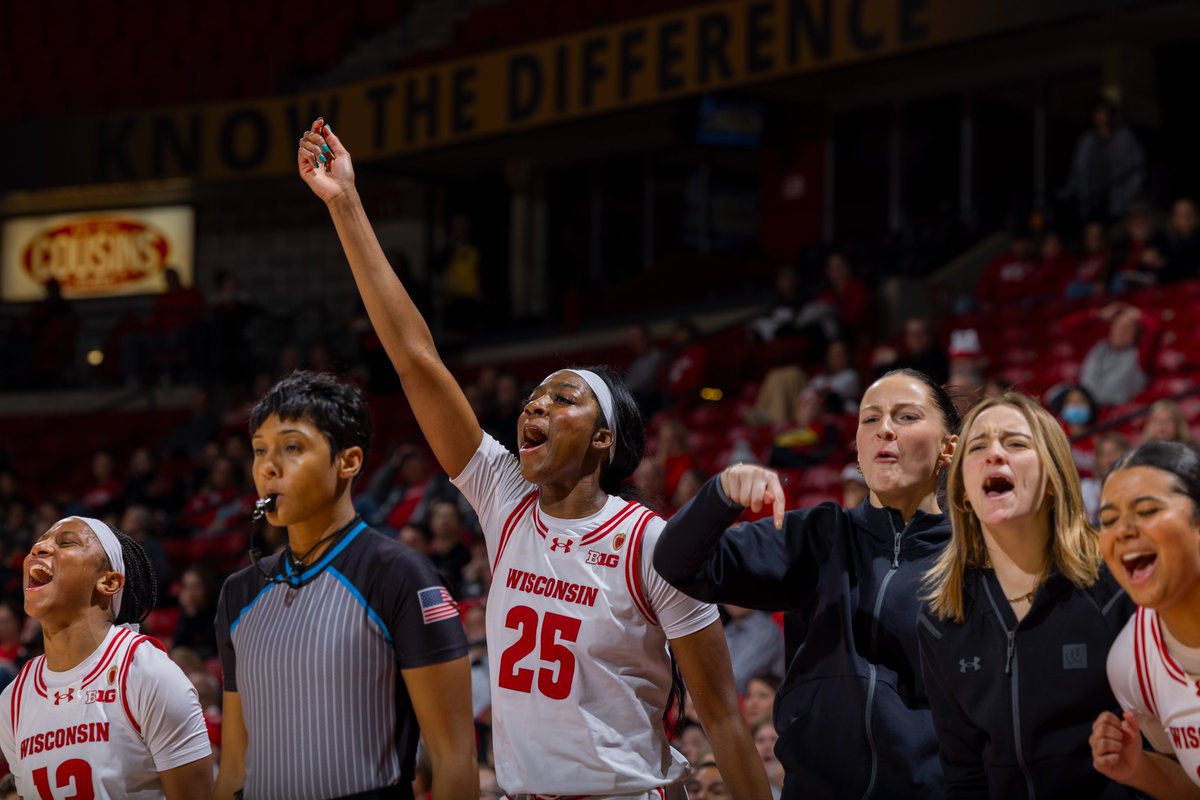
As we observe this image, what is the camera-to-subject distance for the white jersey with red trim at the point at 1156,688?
9.23ft

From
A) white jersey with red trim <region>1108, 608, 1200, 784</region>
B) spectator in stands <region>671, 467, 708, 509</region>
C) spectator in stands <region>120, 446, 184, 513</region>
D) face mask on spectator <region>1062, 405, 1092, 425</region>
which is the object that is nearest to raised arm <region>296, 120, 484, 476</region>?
white jersey with red trim <region>1108, 608, 1200, 784</region>

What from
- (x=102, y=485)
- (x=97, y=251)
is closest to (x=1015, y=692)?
(x=102, y=485)

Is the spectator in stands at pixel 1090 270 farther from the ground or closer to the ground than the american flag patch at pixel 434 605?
farther from the ground

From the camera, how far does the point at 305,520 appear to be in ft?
12.0

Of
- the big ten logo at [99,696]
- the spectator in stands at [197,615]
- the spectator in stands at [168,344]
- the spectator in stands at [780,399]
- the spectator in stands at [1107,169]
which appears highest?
the spectator in stands at [1107,169]

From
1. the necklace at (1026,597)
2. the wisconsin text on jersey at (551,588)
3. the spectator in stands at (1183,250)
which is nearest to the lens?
the necklace at (1026,597)

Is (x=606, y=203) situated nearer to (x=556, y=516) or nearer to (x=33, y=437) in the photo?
(x=33, y=437)

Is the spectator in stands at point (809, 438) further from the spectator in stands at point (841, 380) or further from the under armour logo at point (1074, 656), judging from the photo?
the under armour logo at point (1074, 656)

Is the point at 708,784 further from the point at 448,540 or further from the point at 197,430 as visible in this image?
the point at 197,430

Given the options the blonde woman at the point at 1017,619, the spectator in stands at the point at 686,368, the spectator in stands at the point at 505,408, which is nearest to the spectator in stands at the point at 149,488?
the spectator in stands at the point at 505,408

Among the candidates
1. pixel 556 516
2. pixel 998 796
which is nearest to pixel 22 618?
pixel 556 516

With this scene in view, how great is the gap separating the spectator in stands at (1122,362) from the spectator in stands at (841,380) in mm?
1681

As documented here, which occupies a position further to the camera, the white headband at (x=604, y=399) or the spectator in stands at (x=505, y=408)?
the spectator in stands at (x=505, y=408)

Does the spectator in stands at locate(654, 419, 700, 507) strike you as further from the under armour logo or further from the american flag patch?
the under armour logo
